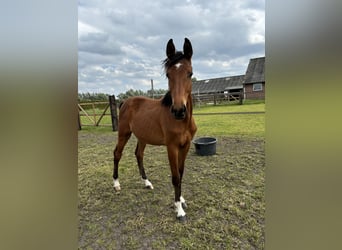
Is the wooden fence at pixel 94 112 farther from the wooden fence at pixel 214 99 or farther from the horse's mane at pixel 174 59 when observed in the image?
the horse's mane at pixel 174 59

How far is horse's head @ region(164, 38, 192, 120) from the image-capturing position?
59.9 inches

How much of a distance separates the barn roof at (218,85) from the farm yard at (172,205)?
1177 centimetres

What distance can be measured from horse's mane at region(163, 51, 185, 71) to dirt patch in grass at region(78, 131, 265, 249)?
1.35m

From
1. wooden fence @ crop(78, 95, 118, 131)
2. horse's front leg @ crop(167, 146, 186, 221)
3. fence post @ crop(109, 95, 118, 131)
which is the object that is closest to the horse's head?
horse's front leg @ crop(167, 146, 186, 221)

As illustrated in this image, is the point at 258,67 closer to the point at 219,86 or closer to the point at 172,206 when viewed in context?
the point at 172,206

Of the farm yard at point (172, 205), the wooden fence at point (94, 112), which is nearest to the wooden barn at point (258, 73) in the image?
the farm yard at point (172, 205)

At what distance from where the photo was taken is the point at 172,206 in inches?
82.0

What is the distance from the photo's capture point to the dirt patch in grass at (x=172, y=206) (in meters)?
1.60

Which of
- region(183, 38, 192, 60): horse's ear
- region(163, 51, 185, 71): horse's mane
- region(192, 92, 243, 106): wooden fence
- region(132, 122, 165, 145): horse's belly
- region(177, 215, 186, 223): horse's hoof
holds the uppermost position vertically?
region(192, 92, 243, 106): wooden fence

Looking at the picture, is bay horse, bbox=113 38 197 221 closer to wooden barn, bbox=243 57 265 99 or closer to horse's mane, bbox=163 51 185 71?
horse's mane, bbox=163 51 185 71

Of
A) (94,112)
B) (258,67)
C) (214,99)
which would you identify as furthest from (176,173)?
(214,99)
